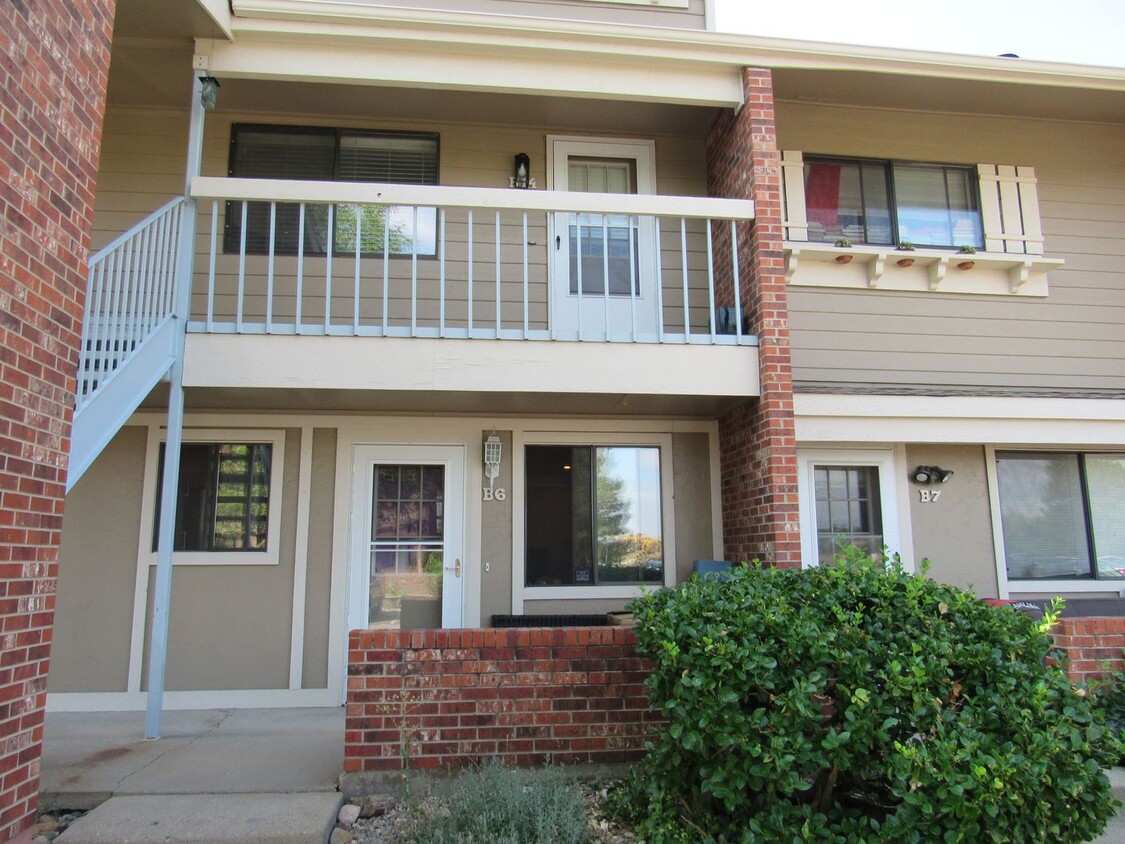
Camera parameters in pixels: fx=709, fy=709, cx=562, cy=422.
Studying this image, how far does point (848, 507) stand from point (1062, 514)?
216cm

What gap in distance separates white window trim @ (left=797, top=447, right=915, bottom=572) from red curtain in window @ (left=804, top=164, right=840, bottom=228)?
2208 mm

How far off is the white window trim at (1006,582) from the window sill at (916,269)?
161 cm

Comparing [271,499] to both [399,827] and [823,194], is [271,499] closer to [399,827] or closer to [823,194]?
[399,827]

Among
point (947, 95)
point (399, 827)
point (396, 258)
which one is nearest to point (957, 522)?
point (947, 95)

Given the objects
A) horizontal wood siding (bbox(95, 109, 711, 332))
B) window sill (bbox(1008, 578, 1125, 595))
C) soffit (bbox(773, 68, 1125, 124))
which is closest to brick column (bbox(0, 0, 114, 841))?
horizontal wood siding (bbox(95, 109, 711, 332))

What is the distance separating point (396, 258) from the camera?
6.46 meters

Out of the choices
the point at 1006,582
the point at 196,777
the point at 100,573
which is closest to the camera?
the point at 196,777

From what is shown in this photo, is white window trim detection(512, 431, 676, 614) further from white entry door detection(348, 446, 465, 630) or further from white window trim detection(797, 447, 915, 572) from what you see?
white window trim detection(797, 447, 915, 572)

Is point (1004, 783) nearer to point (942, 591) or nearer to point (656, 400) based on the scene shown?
point (942, 591)

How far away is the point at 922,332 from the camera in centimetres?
672

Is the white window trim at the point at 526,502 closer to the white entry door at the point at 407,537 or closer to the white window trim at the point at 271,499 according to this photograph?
the white entry door at the point at 407,537

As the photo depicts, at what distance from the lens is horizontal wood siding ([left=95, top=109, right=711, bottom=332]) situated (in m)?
6.30

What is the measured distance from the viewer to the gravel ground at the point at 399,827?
348 cm

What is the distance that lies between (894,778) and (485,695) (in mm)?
2147
